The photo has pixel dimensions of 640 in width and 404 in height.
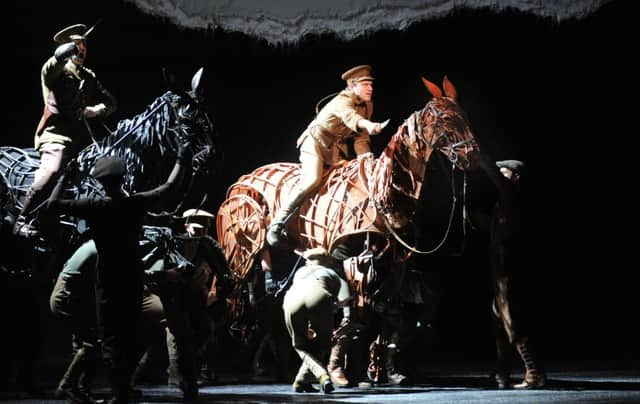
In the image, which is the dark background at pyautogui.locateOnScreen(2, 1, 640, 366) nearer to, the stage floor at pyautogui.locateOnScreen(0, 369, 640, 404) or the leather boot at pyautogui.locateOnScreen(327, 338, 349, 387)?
the stage floor at pyautogui.locateOnScreen(0, 369, 640, 404)

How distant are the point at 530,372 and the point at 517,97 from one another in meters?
3.08

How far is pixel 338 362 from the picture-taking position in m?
7.20

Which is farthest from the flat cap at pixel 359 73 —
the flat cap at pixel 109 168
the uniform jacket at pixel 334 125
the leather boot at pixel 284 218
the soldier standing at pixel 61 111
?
the flat cap at pixel 109 168

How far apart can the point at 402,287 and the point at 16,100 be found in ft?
12.9

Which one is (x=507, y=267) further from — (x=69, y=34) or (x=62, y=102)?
(x=69, y=34)

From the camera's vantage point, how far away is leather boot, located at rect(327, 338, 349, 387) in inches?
281

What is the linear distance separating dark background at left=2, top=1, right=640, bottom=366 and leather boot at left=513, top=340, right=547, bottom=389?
1596 millimetres

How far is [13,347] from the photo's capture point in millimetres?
7422

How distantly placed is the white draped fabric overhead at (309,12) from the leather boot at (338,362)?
2.87 meters

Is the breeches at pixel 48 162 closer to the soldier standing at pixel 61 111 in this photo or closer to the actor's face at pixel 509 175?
the soldier standing at pixel 61 111

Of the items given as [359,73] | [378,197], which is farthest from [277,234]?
[359,73]

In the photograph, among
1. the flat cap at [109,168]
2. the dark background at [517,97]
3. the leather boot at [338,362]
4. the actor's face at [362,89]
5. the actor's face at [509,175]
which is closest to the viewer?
the flat cap at [109,168]

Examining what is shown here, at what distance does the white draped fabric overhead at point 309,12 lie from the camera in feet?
26.6

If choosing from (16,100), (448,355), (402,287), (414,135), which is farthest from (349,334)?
(16,100)
